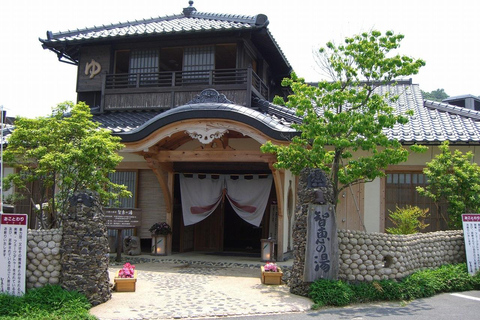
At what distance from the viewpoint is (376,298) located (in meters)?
8.66

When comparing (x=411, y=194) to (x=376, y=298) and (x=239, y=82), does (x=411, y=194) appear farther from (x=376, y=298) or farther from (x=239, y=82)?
(x=239, y=82)

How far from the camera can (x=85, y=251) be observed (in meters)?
7.85

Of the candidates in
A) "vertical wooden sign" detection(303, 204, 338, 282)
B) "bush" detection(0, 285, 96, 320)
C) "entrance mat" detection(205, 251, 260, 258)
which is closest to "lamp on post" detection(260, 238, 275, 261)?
"entrance mat" detection(205, 251, 260, 258)

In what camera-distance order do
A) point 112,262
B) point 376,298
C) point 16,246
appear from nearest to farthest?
point 16,246
point 376,298
point 112,262

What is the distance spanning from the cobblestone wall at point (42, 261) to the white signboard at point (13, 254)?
0.58ft

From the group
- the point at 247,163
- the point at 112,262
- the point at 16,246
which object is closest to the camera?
the point at 16,246

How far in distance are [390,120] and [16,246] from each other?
295 inches

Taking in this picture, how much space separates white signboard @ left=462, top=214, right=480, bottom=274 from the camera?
33.1 feet

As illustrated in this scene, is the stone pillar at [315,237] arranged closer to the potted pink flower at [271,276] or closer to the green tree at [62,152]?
the potted pink flower at [271,276]

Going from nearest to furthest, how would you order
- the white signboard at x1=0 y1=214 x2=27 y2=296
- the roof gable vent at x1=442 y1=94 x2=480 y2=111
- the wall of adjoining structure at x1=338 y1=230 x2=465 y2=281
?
the white signboard at x1=0 y1=214 x2=27 y2=296
the wall of adjoining structure at x1=338 y1=230 x2=465 y2=281
the roof gable vent at x1=442 y1=94 x2=480 y2=111

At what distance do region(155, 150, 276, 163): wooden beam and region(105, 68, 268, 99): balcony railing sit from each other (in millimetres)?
2640

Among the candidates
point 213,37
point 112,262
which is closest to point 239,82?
point 213,37

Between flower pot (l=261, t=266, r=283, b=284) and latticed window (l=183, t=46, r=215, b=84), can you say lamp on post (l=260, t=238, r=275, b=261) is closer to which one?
flower pot (l=261, t=266, r=283, b=284)

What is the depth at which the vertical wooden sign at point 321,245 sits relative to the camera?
866 centimetres
